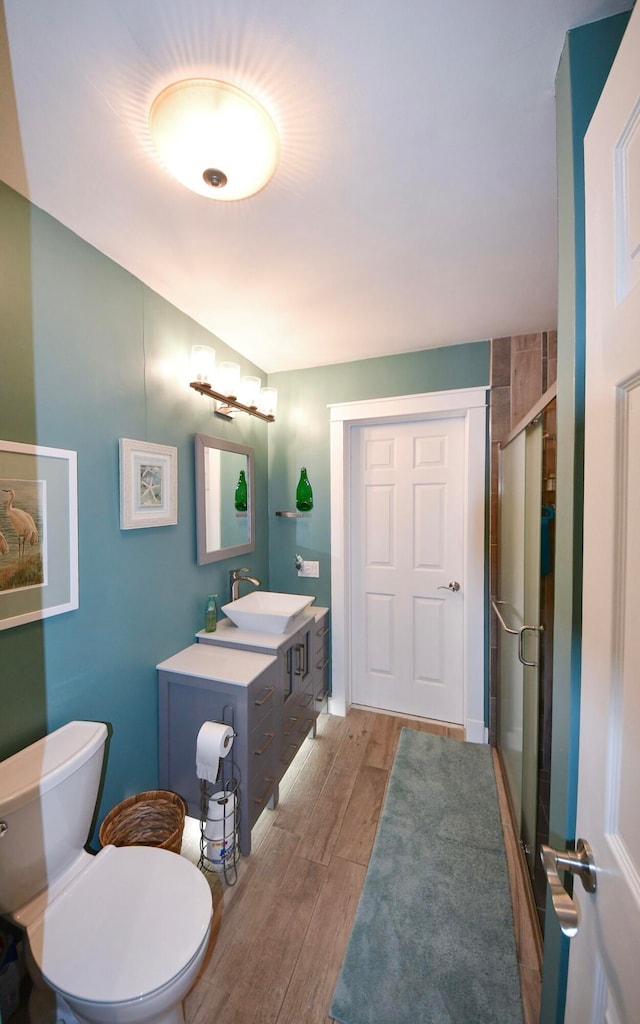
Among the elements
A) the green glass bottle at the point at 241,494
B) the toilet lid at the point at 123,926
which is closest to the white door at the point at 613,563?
the toilet lid at the point at 123,926

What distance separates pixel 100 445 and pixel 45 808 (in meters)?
1.13

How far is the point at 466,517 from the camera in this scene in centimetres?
216

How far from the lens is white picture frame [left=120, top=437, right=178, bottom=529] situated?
140 cm

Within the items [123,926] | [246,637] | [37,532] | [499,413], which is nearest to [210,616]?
[246,637]

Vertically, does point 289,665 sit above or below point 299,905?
above

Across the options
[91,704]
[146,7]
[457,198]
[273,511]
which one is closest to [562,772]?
[91,704]

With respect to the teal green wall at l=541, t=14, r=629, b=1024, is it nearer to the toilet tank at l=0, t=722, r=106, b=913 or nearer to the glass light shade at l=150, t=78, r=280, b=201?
the glass light shade at l=150, t=78, r=280, b=201

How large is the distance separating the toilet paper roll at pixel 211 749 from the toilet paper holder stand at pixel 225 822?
0.07m

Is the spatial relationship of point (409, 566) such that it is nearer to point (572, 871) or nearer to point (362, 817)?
point (362, 817)

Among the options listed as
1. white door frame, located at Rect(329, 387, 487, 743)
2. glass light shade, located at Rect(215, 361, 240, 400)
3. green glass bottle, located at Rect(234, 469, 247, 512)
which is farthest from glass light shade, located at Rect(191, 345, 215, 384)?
white door frame, located at Rect(329, 387, 487, 743)

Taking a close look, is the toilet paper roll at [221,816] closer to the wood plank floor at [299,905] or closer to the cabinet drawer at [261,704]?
the wood plank floor at [299,905]

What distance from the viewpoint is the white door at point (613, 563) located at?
427 millimetres

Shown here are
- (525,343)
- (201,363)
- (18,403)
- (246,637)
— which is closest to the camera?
(18,403)

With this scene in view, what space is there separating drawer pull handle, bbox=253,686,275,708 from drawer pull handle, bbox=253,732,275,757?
0.17 m
